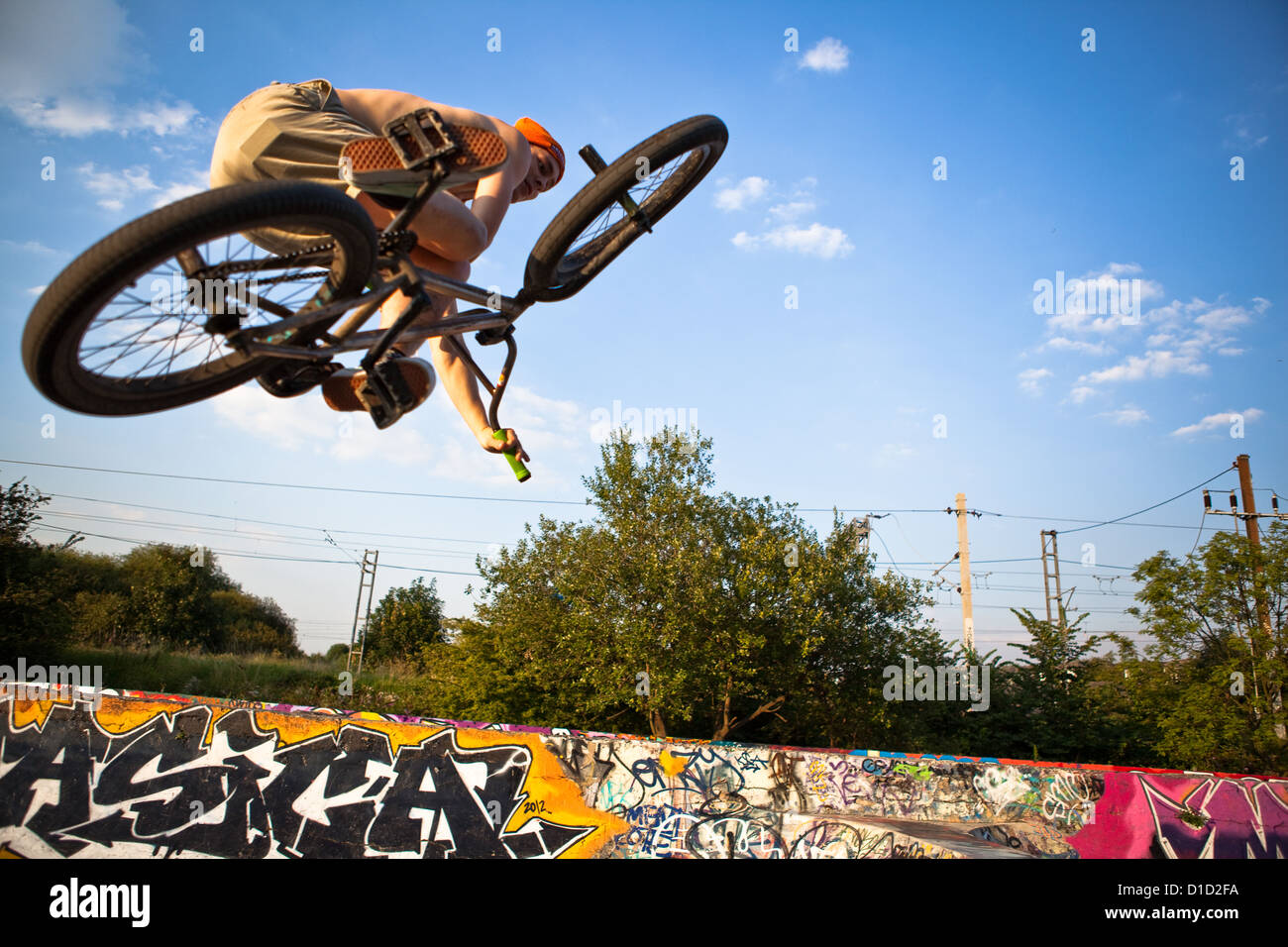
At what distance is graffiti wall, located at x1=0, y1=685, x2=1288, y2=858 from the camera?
858cm

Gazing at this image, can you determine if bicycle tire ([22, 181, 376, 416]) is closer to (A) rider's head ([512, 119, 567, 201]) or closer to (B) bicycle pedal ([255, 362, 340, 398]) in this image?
(B) bicycle pedal ([255, 362, 340, 398])

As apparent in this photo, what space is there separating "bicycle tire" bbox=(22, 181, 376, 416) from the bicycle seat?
180 mm

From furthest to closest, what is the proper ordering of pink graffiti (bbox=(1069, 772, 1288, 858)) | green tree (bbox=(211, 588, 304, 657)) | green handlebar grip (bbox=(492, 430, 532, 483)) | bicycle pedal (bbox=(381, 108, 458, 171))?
green tree (bbox=(211, 588, 304, 657))
pink graffiti (bbox=(1069, 772, 1288, 858))
green handlebar grip (bbox=(492, 430, 532, 483))
bicycle pedal (bbox=(381, 108, 458, 171))

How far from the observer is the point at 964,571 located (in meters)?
27.7

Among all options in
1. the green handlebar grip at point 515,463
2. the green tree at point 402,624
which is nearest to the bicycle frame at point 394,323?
the green handlebar grip at point 515,463

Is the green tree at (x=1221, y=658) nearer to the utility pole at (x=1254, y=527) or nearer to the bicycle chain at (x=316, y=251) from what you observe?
the utility pole at (x=1254, y=527)

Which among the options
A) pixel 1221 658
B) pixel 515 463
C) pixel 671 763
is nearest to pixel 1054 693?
pixel 1221 658

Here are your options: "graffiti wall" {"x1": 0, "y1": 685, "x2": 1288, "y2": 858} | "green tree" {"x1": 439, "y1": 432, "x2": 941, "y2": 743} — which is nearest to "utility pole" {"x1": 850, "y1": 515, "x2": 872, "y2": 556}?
"green tree" {"x1": 439, "y1": 432, "x2": 941, "y2": 743}

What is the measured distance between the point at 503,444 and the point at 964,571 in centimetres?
2732
